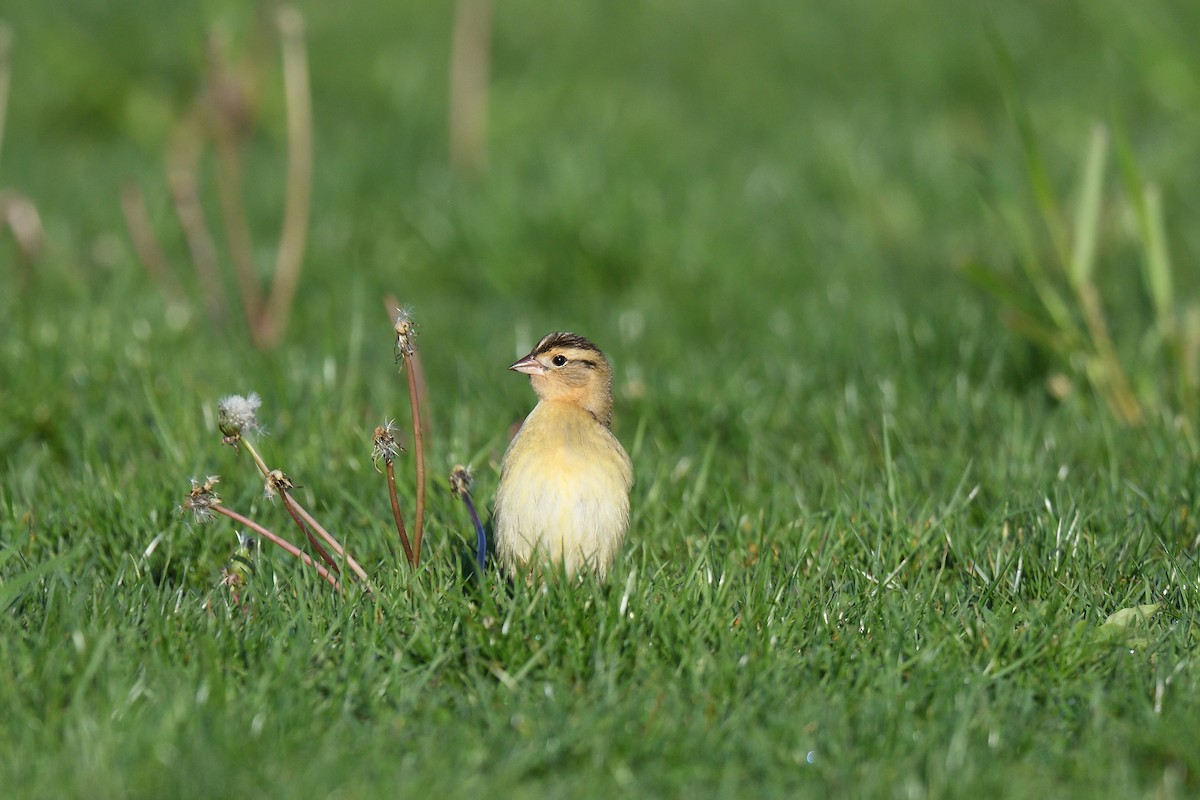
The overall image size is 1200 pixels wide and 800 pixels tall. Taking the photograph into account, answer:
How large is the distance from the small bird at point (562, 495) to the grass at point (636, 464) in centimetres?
14

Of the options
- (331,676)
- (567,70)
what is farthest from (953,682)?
(567,70)

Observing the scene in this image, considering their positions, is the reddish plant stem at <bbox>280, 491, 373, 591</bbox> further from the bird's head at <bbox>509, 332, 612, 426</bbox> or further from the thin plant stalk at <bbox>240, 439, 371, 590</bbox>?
the bird's head at <bbox>509, 332, 612, 426</bbox>

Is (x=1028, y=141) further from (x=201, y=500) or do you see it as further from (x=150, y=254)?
(x=150, y=254)

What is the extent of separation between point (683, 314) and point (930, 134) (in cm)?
328

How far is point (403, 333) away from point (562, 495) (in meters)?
0.60

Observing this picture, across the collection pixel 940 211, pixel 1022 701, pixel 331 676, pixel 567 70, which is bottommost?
pixel 1022 701

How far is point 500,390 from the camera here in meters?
5.83

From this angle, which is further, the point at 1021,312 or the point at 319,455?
Result: the point at 1021,312

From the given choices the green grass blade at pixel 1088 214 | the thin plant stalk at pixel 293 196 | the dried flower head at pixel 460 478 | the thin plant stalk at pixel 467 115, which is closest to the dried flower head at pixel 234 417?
the dried flower head at pixel 460 478

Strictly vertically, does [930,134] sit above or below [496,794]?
above

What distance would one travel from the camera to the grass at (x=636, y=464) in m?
3.10

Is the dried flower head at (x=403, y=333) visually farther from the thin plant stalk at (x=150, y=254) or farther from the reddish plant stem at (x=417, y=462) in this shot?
the thin plant stalk at (x=150, y=254)

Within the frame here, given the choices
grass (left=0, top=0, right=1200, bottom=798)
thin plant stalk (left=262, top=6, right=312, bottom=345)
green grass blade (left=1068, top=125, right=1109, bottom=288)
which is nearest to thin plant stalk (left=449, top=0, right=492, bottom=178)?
grass (left=0, top=0, right=1200, bottom=798)

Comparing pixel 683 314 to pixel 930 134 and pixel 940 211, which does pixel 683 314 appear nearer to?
pixel 940 211
